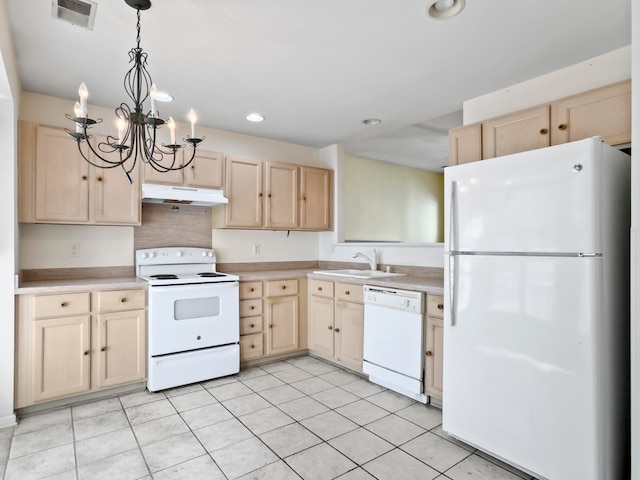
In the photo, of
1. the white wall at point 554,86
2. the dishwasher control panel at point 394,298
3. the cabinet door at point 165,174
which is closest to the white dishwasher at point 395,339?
the dishwasher control panel at point 394,298

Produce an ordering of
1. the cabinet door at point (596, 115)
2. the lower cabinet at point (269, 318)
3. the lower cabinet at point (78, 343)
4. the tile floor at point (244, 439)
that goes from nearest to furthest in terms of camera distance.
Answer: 1. the tile floor at point (244, 439)
2. the cabinet door at point (596, 115)
3. the lower cabinet at point (78, 343)
4. the lower cabinet at point (269, 318)

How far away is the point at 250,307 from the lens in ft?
12.0

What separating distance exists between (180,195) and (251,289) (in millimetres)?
1066

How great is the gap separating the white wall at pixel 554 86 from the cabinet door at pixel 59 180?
10.1ft

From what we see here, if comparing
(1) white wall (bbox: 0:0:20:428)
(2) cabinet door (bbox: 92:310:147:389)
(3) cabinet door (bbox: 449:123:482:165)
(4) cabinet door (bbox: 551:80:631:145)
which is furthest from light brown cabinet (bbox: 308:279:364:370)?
(1) white wall (bbox: 0:0:20:428)

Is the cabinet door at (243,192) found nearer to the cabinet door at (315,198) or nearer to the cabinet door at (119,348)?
the cabinet door at (315,198)

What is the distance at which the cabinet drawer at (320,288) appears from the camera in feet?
12.3

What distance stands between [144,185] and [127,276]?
0.85 meters

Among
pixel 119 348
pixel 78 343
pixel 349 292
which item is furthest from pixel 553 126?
pixel 78 343

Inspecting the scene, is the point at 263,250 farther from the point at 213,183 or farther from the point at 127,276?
the point at 127,276

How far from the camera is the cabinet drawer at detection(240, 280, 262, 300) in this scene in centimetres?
363

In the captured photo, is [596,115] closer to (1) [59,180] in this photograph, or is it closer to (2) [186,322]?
(2) [186,322]

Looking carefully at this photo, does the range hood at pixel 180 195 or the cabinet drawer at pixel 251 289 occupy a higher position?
the range hood at pixel 180 195

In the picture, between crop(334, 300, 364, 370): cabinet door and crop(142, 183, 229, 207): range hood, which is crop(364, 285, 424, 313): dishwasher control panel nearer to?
crop(334, 300, 364, 370): cabinet door
